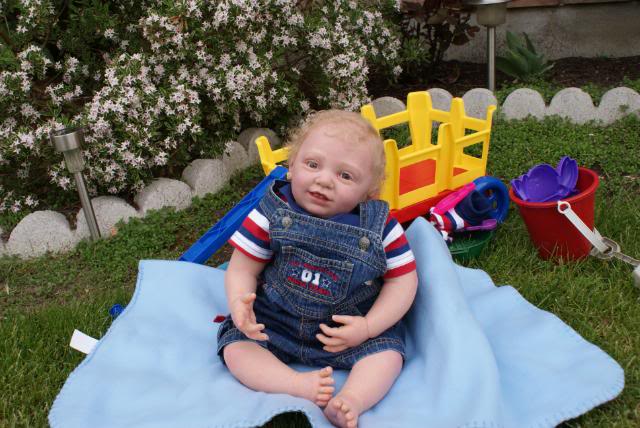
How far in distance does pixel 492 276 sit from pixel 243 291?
115 cm

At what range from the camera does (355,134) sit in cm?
202

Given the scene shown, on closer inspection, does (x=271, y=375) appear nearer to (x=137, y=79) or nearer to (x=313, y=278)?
(x=313, y=278)

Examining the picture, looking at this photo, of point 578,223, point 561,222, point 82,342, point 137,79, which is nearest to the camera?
point 82,342

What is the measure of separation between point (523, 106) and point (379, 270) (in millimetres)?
2649

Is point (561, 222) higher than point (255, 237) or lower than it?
lower

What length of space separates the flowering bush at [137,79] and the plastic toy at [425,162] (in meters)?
0.67

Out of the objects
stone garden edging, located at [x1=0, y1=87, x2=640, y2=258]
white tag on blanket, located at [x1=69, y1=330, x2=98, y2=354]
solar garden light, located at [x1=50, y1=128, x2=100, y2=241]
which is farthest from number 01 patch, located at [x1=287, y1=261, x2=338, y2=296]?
stone garden edging, located at [x1=0, y1=87, x2=640, y2=258]

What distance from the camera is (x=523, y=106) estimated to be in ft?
14.0

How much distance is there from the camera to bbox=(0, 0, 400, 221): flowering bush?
3.27 metres

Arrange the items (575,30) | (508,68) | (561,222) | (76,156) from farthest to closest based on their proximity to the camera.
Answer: (575,30), (508,68), (76,156), (561,222)

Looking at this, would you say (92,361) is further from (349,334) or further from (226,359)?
(349,334)

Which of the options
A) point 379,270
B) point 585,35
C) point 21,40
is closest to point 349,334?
point 379,270

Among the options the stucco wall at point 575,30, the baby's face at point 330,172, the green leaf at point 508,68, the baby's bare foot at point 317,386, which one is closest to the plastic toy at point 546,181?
the baby's face at point 330,172

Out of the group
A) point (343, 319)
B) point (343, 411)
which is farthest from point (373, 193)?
point (343, 411)
